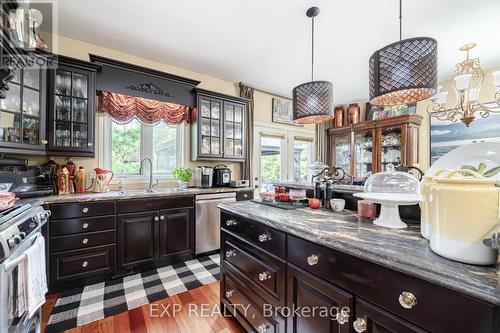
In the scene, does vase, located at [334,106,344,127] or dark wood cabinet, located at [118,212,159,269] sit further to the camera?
vase, located at [334,106,344,127]

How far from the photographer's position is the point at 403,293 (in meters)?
0.71

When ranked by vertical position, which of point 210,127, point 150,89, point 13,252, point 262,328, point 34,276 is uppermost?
point 150,89

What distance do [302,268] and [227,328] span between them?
1.03m

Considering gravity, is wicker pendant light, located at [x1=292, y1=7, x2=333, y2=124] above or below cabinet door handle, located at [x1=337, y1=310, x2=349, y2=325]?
above

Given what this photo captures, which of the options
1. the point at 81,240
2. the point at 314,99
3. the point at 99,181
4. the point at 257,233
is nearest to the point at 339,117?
the point at 314,99

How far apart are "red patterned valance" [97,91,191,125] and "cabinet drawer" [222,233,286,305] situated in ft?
6.70

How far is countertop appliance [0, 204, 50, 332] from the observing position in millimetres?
1006

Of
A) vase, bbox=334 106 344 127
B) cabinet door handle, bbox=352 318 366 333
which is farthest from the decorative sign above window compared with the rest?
vase, bbox=334 106 344 127

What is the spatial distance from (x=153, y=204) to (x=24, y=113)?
1418 mm

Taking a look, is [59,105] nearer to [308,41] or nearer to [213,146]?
[213,146]

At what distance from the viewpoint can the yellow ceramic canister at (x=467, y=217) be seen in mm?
658

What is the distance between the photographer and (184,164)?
10.6ft

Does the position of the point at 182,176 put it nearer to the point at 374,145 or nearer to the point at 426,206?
the point at 426,206

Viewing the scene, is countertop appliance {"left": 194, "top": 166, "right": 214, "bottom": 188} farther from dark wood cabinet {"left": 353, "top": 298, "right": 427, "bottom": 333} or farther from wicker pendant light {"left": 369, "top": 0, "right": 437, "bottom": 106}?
dark wood cabinet {"left": 353, "top": 298, "right": 427, "bottom": 333}
